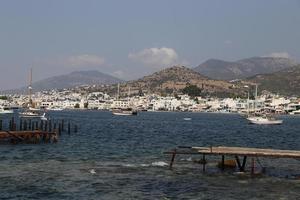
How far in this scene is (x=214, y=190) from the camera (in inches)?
1331

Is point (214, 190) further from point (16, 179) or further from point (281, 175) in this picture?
point (16, 179)

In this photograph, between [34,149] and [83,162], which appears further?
[34,149]

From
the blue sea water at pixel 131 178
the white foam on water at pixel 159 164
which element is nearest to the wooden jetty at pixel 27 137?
the blue sea water at pixel 131 178

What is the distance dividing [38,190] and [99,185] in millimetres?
4131

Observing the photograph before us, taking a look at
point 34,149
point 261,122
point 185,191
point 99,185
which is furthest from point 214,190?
point 261,122

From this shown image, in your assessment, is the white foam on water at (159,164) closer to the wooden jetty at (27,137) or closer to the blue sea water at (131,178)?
the blue sea water at (131,178)

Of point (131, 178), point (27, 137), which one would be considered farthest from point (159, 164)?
point (27, 137)

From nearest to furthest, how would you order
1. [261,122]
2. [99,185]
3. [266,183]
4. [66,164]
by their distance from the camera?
[99,185]
[266,183]
[66,164]
[261,122]

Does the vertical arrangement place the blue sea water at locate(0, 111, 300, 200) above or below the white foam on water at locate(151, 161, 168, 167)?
below

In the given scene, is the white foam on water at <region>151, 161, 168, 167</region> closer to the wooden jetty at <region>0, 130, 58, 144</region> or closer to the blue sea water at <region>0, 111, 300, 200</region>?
the blue sea water at <region>0, 111, 300, 200</region>

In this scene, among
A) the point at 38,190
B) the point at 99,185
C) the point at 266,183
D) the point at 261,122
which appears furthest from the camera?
the point at 261,122

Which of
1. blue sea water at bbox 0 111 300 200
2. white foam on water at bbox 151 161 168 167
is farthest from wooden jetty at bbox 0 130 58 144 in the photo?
white foam on water at bbox 151 161 168 167

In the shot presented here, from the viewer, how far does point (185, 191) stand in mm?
33125

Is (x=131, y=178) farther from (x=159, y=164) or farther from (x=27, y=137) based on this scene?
(x=27, y=137)
